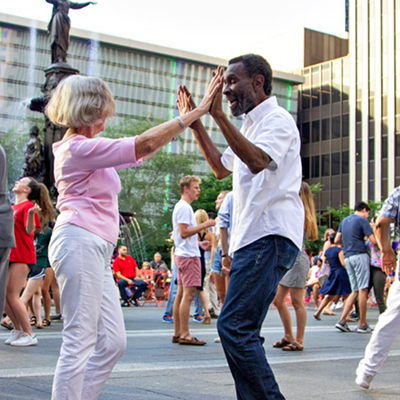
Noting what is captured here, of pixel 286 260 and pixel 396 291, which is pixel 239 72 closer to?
pixel 286 260

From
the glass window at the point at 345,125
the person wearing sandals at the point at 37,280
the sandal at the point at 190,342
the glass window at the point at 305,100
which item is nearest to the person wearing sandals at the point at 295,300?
the sandal at the point at 190,342

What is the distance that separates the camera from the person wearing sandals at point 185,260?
8.52 meters

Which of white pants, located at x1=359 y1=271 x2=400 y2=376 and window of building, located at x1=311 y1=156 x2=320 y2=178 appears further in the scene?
window of building, located at x1=311 y1=156 x2=320 y2=178

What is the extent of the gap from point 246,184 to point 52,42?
15.0m

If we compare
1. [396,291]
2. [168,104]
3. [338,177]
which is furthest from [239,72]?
[168,104]

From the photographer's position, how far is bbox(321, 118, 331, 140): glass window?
74000 millimetres

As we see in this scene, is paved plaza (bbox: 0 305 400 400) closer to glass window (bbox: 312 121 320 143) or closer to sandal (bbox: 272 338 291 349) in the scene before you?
sandal (bbox: 272 338 291 349)

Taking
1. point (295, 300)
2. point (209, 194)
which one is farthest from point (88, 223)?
point (209, 194)

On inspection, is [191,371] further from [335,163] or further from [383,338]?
[335,163]

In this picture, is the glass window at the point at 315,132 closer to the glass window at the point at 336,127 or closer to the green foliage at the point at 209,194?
the glass window at the point at 336,127

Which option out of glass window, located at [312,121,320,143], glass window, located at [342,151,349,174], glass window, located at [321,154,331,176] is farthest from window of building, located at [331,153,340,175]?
glass window, located at [312,121,320,143]

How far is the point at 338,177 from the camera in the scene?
71500 mm

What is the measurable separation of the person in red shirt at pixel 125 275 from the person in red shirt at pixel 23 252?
9.85 meters

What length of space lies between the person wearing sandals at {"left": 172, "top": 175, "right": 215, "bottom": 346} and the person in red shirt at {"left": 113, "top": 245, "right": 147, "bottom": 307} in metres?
9.65
